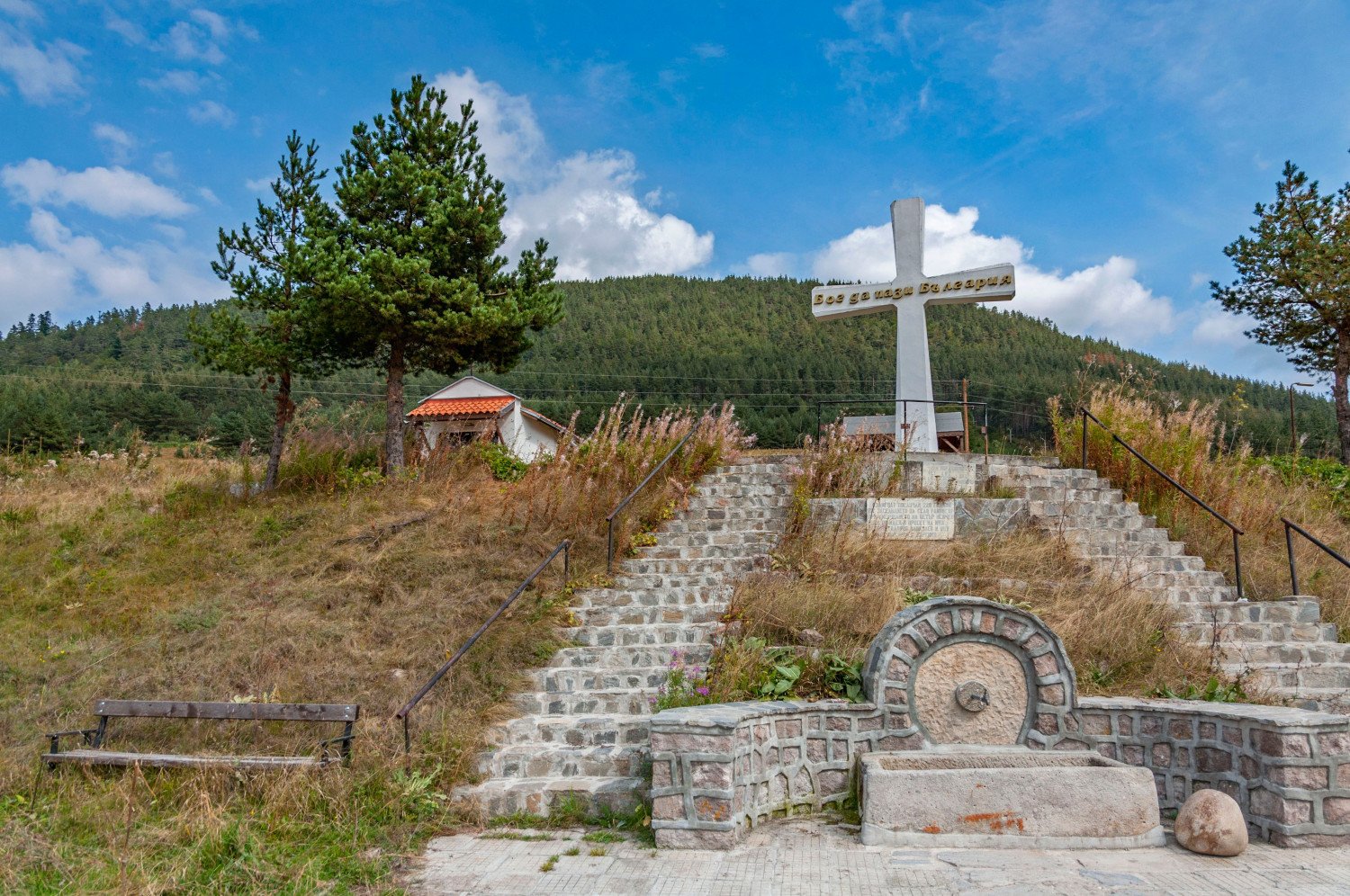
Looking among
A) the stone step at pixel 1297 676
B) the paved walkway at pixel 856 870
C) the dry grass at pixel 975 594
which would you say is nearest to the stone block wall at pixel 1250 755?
the paved walkway at pixel 856 870

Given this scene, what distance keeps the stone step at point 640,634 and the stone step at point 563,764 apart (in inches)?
62.3

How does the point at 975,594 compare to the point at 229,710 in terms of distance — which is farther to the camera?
the point at 975,594

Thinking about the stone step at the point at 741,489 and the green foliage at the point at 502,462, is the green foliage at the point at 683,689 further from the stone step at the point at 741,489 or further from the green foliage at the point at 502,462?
the green foliage at the point at 502,462

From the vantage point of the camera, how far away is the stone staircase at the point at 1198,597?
6535 millimetres

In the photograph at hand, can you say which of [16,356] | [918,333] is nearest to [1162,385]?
[918,333]

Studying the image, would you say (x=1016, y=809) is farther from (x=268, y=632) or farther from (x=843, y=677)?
(x=268, y=632)

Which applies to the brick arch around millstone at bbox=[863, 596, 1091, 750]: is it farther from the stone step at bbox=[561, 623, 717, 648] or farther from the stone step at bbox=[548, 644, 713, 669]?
the stone step at bbox=[561, 623, 717, 648]

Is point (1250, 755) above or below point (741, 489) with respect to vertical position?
below

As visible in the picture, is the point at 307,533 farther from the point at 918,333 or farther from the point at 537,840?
the point at 918,333

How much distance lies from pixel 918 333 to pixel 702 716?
848 centimetres

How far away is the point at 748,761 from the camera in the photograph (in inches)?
183

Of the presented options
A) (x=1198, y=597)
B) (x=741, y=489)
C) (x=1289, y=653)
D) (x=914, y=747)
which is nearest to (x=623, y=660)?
(x=914, y=747)

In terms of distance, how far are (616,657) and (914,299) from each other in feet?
24.6

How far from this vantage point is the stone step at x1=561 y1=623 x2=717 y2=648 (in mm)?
6859
